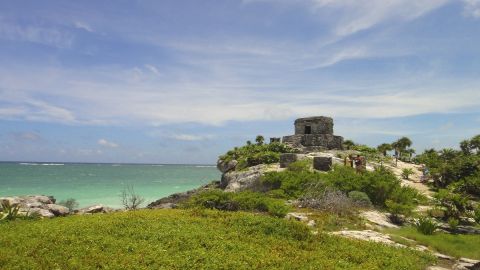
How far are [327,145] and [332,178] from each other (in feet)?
84.8

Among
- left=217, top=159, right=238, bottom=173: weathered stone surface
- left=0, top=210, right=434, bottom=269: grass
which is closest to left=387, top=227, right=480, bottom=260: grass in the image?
left=0, top=210, right=434, bottom=269: grass

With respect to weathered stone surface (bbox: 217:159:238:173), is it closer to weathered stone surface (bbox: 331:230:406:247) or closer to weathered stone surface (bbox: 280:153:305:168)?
weathered stone surface (bbox: 280:153:305:168)

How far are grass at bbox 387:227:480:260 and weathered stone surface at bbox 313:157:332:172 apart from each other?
14.2m

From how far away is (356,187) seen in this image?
22.1m

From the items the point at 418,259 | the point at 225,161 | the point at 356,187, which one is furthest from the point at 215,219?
the point at 225,161

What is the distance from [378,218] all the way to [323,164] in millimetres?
12514

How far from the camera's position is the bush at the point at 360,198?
66.7ft

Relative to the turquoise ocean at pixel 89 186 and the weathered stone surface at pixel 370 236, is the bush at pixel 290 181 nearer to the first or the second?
the weathered stone surface at pixel 370 236

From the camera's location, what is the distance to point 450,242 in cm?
1423

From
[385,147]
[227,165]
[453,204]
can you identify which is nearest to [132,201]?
[453,204]

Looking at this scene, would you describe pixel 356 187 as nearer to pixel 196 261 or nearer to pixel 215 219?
pixel 215 219

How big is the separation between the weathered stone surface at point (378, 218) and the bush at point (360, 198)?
1180 millimetres

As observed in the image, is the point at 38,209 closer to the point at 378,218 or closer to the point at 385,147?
the point at 378,218

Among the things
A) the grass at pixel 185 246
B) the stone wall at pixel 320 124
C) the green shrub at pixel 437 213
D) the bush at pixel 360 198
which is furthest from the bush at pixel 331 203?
the stone wall at pixel 320 124
